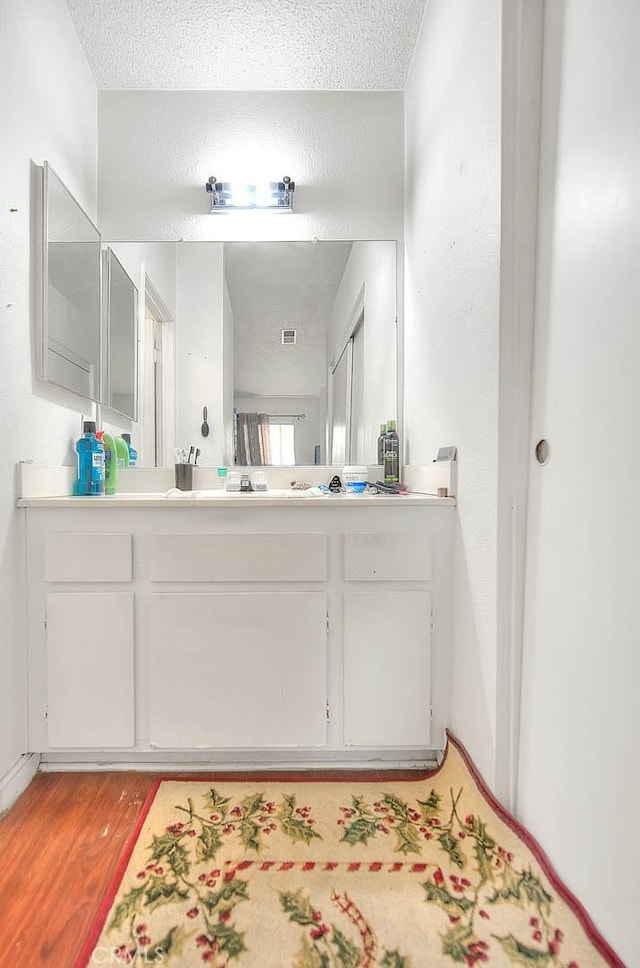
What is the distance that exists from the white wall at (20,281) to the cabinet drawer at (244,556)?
386 millimetres

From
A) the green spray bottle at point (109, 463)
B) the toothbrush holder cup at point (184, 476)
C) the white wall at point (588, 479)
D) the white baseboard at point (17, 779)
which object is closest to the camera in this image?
the white wall at point (588, 479)

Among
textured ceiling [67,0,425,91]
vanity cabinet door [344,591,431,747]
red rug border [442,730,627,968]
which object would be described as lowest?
red rug border [442,730,627,968]

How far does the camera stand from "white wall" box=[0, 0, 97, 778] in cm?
129

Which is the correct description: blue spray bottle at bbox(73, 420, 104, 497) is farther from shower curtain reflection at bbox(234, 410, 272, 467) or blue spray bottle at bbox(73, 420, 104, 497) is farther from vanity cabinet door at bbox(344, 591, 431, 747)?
vanity cabinet door at bbox(344, 591, 431, 747)

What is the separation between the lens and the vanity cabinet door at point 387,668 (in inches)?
53.8

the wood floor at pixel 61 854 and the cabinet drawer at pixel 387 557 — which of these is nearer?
the wood floor at pixel 61 854

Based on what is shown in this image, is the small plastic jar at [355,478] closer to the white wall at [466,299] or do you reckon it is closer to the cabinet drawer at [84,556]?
the white wall at [466,299]

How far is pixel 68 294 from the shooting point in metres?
1.62

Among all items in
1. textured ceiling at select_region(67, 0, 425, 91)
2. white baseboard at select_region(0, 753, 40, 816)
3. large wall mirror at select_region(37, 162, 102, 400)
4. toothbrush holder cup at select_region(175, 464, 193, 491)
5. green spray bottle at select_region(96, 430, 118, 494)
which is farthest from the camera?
toothbrush holder cup at select_region(175, 464, 193, 491)

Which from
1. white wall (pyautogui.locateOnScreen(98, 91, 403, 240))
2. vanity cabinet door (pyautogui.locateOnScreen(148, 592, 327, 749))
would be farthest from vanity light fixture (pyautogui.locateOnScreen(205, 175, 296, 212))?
vanity cabinet door (pyautogui.locateOnScreen(148, 592, 327, 749))

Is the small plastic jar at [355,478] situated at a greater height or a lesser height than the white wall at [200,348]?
lesser

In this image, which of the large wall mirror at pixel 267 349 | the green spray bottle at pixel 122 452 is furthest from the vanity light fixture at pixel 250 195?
the green spray bottle at pixel 122 452

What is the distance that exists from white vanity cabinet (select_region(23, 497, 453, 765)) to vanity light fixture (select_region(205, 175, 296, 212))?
1.28 metres

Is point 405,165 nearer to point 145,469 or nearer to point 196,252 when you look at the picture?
point 196,252
